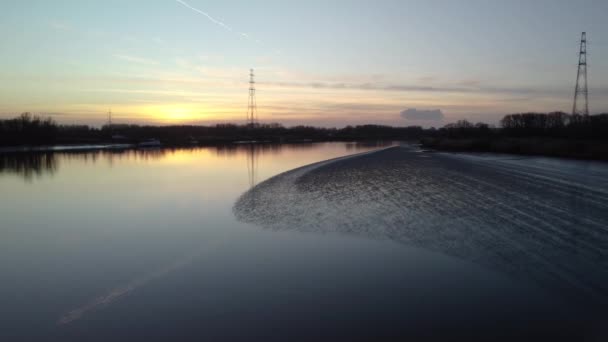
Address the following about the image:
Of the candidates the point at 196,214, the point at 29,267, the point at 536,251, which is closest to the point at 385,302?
the point at 536,251

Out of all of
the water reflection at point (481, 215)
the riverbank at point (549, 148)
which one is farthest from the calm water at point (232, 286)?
the riverbank at point (549, 148)

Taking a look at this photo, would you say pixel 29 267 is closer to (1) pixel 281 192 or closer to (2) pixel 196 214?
(2) pixel 196 214

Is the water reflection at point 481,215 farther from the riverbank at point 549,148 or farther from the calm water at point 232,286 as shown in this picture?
the riverbank at point 549,148

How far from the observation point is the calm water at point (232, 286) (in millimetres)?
6047

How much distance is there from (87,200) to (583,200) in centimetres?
2042

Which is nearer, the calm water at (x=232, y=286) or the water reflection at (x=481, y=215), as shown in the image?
the calm water at (x=232, y=286)

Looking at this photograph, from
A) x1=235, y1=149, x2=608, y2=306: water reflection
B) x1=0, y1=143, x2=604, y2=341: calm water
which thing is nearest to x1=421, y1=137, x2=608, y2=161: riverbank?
x1=235, y1=149, x2=608, y2=306: water reflection

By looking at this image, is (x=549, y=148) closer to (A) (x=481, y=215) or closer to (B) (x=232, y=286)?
(A) (x=481, y=215)

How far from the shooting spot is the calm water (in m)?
6.05

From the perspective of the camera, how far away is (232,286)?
7.70 meters

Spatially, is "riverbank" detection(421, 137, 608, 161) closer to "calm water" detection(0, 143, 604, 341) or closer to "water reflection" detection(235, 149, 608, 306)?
"water reflection" detection(235, 149, 608, 306)

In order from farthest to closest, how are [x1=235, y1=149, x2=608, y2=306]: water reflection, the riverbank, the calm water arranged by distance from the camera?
the riverbank → [x1=235, y1=149, x2=608, y2=306]: water reflection → the calm water

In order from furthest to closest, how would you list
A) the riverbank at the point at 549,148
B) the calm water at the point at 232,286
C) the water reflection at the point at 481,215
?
the riverbank at the point at 549,148 → the water reflection at the point at 481,215 → the calm water at the point at 232,286

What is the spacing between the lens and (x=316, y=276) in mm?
8133
